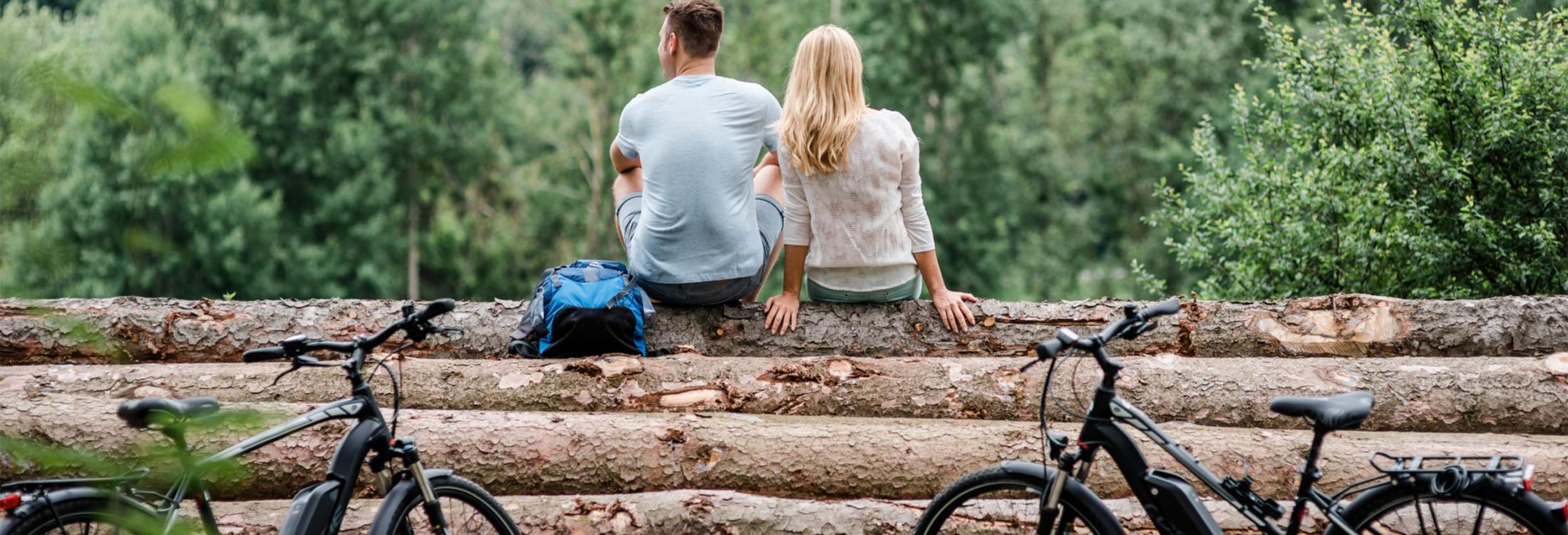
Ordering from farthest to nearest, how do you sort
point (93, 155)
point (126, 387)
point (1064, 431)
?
1. point (93, 155)
2. point (126, 387)
3. point (1064, 431)

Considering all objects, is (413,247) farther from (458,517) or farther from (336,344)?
(336,344)

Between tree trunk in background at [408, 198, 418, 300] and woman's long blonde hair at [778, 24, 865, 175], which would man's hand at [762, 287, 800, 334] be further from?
tree trunk in background at [408, 198, 418, 300]

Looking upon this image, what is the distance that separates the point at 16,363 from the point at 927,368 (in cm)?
382

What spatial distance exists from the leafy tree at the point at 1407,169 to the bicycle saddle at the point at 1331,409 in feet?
15.3

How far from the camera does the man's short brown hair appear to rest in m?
4.92

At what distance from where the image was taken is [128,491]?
202cm

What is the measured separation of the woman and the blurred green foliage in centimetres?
1528

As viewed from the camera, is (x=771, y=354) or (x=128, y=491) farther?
(x=771, y=354)

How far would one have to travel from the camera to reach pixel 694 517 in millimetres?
3883

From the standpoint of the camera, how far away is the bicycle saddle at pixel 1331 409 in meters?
2.90

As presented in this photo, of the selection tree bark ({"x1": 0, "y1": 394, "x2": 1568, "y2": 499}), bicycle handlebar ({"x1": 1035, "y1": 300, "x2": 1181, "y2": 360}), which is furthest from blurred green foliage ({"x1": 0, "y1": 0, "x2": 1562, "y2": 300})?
bicycle handlebar ({"x1": 1035, "y1": 300, "x2": 1181, "y2": 360})

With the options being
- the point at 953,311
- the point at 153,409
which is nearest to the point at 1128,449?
the point at 953,311

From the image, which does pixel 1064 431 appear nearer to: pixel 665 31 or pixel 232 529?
pixel 665 31

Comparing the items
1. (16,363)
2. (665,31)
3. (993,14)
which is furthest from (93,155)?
(993,14)
